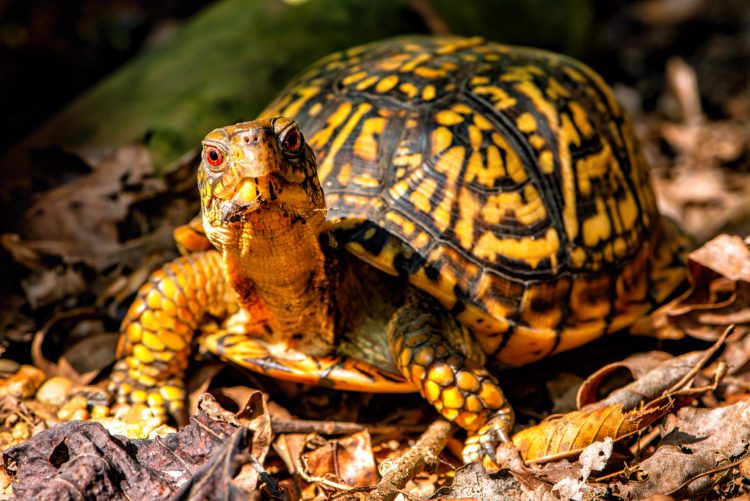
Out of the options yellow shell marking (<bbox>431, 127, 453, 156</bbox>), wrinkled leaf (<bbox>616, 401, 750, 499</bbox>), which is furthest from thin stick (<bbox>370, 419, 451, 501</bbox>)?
yellow shell marking (<bbox>431, 127, 453, 156</bbox>)

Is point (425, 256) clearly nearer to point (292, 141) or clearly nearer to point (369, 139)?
point (369, 139)

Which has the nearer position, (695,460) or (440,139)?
(695,460)

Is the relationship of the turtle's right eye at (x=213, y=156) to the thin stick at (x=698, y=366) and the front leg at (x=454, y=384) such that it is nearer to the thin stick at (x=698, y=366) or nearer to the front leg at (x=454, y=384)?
the front leg at (x=454, y=384)

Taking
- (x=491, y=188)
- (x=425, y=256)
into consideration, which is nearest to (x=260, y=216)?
(x=425, y=256)

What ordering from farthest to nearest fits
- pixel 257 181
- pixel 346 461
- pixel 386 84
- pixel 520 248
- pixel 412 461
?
pixel 386 84
pixel 520 248
pixel 346 461
pixel 412 461
pixel 257 181

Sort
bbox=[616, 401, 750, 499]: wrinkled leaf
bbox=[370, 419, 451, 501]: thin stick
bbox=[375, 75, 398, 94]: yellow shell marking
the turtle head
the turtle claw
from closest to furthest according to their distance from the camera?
the turtle head
bbox=[616, 401, 750, 499]: wrinkled leaf
bbox=[370, 419, 451, 501]: thin stick
the turtle claw
bbox=[375, 75, 398, 94]: yellow shell marking

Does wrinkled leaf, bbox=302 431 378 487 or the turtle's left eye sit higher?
the turtle's left eye

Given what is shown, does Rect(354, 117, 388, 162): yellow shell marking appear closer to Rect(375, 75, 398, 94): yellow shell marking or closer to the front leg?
Rect(375, 75, 398, 94): yellow shell marking
